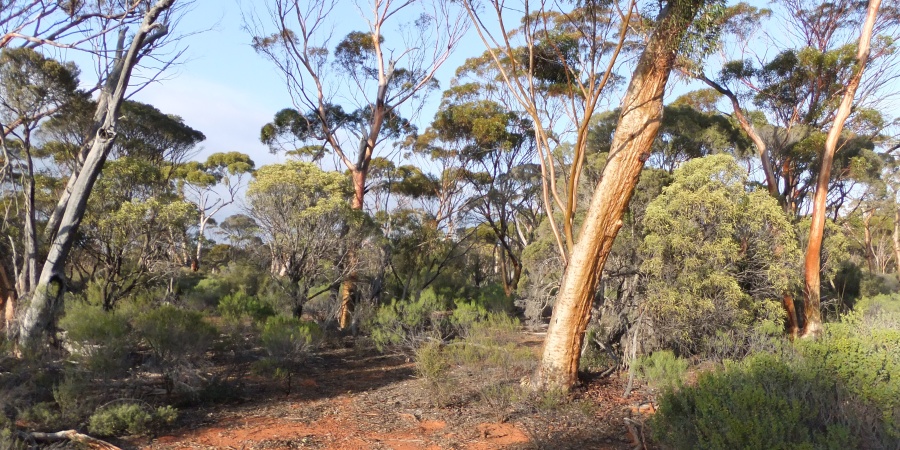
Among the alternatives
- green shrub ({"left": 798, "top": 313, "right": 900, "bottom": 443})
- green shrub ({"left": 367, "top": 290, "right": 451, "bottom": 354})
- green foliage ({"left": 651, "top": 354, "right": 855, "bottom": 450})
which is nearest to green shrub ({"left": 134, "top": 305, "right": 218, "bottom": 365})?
green shrub ({"left": 367, "top": 290, "right": 451, "bottom": 354})

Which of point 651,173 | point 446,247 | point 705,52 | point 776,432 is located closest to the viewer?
point 776,432

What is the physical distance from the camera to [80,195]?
8086mm

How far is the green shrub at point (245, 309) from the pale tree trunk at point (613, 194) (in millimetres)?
5968

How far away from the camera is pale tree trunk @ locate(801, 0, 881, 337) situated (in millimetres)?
11008

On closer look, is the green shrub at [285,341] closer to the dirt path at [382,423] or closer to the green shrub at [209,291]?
the dirt path at [382,423]

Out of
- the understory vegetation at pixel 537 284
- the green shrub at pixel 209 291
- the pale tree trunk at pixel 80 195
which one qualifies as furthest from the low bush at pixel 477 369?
the green shrub at pixel 209 291

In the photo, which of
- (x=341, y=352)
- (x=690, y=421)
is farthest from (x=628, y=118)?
(x=341, y=352)

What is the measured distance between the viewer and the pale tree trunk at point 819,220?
11.0 meters

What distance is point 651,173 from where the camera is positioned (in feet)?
37.6

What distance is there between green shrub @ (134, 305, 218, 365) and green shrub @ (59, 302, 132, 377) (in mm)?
218

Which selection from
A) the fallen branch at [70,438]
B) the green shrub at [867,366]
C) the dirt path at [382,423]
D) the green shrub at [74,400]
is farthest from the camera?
the dirt path at [382,423]

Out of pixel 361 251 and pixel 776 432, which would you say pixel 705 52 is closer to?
pixel 776 432

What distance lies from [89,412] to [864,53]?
14232 millimetres

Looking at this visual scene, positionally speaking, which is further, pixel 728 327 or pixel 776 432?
pixel 728 327
